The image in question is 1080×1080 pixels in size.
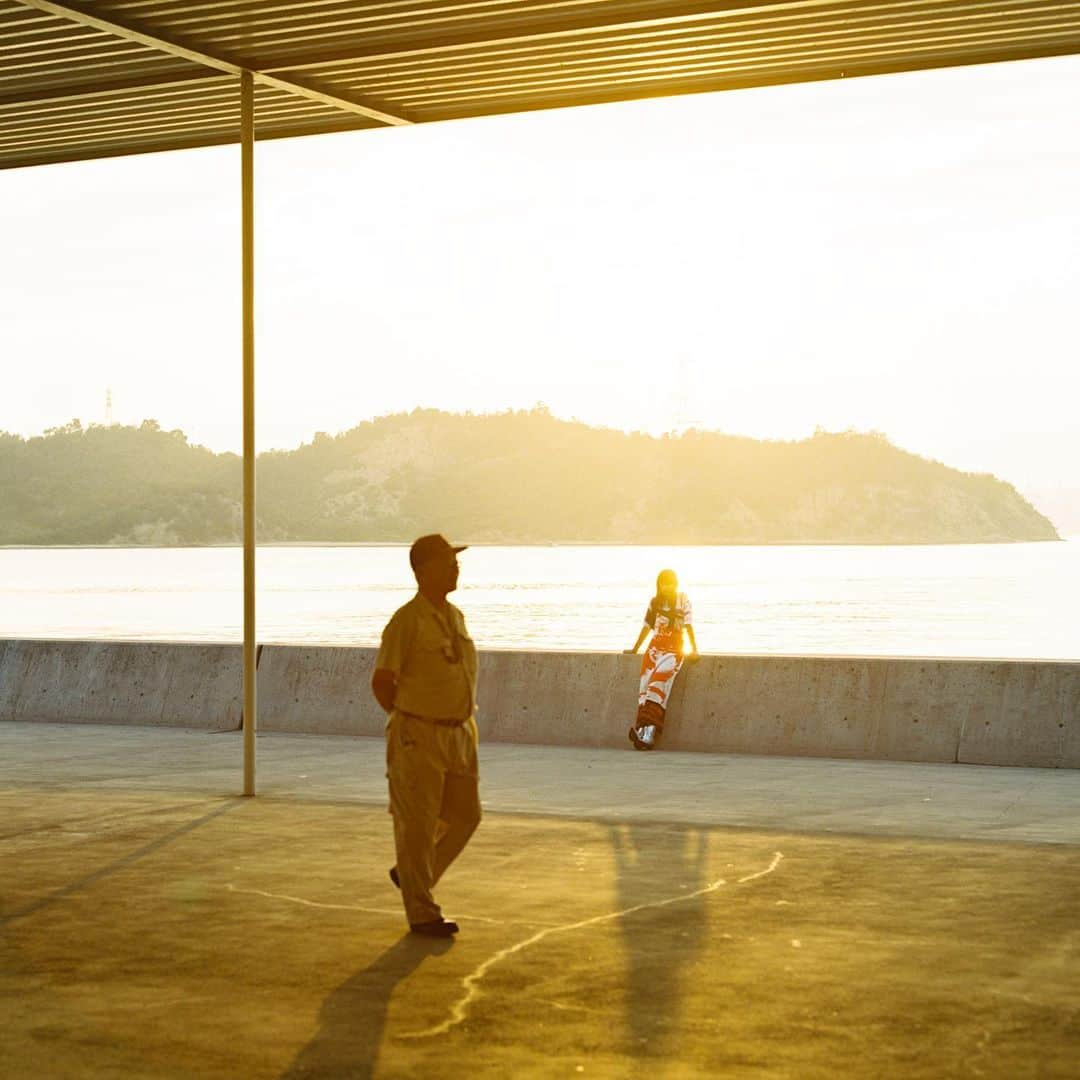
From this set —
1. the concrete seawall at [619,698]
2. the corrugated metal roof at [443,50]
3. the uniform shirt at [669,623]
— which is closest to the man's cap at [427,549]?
the corrugated metal roof at [443,50]

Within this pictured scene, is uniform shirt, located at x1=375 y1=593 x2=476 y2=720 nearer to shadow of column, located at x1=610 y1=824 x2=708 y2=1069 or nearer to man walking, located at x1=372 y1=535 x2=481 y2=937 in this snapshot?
man walking, located at x1=372 y1=535 x2=481 y2=937

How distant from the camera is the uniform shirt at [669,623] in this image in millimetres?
16797

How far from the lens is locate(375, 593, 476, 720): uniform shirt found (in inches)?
341

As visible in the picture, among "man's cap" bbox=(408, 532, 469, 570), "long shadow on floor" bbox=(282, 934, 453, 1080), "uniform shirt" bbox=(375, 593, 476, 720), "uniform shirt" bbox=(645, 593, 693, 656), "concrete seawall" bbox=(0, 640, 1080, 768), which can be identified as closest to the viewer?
"long shadow on floor" bbox=(282, 934, 453, 1080)

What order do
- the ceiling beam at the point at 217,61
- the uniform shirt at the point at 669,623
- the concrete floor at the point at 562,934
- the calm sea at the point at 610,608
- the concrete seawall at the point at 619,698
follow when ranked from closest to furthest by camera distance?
the concrete floor at the point at 562,934
the ceiling beam at the point at 217,61
the concrete seawall at the point at 619,698
the uniform shirt at the point at 669,623
the calm sea at the point at 610,608

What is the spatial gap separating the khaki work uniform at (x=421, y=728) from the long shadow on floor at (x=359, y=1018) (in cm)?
33

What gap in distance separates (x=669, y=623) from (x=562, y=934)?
27.5 feet

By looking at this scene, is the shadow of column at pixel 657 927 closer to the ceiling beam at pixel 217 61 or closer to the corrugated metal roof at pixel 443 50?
the corrugated metal roof at pixel 443 50

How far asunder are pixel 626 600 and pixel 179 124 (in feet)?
358

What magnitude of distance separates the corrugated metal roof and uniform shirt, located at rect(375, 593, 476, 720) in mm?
4659

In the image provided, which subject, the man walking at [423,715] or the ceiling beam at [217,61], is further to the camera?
the ceiling beam at [217,61]

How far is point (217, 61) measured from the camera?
1305 cm

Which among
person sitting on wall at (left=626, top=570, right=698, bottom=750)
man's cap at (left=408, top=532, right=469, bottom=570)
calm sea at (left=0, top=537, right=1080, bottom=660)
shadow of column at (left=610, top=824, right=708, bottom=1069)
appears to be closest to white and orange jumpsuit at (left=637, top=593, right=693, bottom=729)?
person sitting on wall at (left=626, top=570, right=698, bottom=750)

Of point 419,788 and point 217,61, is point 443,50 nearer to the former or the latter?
point 217,61
